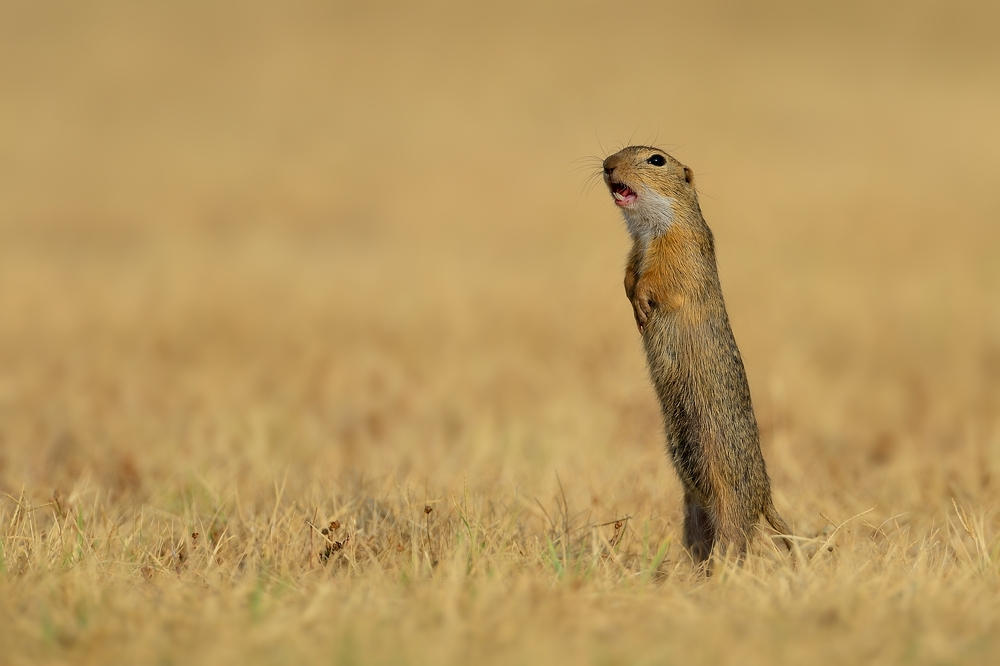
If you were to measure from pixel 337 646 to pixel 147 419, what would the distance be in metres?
4.82

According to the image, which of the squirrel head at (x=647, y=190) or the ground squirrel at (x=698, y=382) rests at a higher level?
the squirrel head at (x=647, y=190)

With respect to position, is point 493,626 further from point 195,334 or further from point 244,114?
point 244,114

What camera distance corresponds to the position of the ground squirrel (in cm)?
402

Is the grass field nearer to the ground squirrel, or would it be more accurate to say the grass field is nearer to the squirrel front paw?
the ground squirrel

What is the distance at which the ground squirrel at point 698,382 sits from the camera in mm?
4020

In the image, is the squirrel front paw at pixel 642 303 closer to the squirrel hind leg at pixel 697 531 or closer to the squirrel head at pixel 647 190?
the squirrel head at pixel 647 190

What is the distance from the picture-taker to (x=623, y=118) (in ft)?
68.1

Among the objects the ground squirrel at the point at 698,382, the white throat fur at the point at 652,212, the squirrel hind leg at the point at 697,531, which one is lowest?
the squirrel hind leg at the point at 697,531

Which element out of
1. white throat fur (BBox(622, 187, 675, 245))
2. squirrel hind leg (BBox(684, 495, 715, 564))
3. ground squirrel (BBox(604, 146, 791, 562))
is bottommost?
squirrel hind leg (BBox(684, 495, 715, 564))

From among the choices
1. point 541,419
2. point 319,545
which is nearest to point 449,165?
point 541,419

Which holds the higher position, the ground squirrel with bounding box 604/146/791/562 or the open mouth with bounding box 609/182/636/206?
the open mouth with bounding box 609/182/636/206

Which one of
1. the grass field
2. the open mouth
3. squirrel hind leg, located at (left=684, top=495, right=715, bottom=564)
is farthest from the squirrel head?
squirrel hind leg, located at (left=684, top=495, right=715, bottom=564)

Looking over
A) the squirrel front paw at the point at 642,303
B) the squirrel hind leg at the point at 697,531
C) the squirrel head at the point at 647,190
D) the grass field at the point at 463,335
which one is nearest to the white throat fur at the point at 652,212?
the squirrel head at the point at 647,190

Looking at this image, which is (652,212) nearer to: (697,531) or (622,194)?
(622,194)
